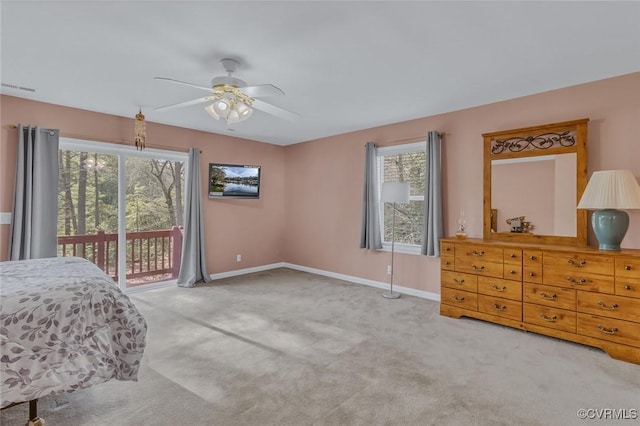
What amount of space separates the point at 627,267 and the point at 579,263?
30 centimetres

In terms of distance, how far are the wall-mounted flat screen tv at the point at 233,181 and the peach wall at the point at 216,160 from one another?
133 mm

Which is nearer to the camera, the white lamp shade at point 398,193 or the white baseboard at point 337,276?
the white lamp shade at point 398,193

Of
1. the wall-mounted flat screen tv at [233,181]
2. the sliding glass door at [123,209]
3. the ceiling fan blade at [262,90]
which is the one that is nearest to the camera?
the ceiling fan blade at [262,90]

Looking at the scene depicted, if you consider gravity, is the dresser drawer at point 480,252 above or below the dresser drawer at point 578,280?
above

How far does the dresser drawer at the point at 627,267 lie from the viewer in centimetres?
250

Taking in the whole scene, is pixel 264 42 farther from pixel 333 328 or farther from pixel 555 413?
pixel 555 413

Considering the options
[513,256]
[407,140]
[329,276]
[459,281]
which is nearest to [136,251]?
[329,276]

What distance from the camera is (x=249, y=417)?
1.88 meters

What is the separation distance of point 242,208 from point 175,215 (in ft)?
3.76

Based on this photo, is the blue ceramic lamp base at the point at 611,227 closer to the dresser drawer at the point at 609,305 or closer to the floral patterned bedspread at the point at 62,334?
the dresser drawer at the point at 609,305

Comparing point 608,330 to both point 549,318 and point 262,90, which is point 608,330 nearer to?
point 549,318

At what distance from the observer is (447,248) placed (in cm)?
358

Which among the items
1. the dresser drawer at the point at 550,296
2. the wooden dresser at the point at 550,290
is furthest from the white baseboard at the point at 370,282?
the dresser drawer at the point at 550,296

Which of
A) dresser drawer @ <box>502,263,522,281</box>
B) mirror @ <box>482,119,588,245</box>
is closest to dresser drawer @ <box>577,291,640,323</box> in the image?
dresser drawer @ <box>502,263,522,281</box>
